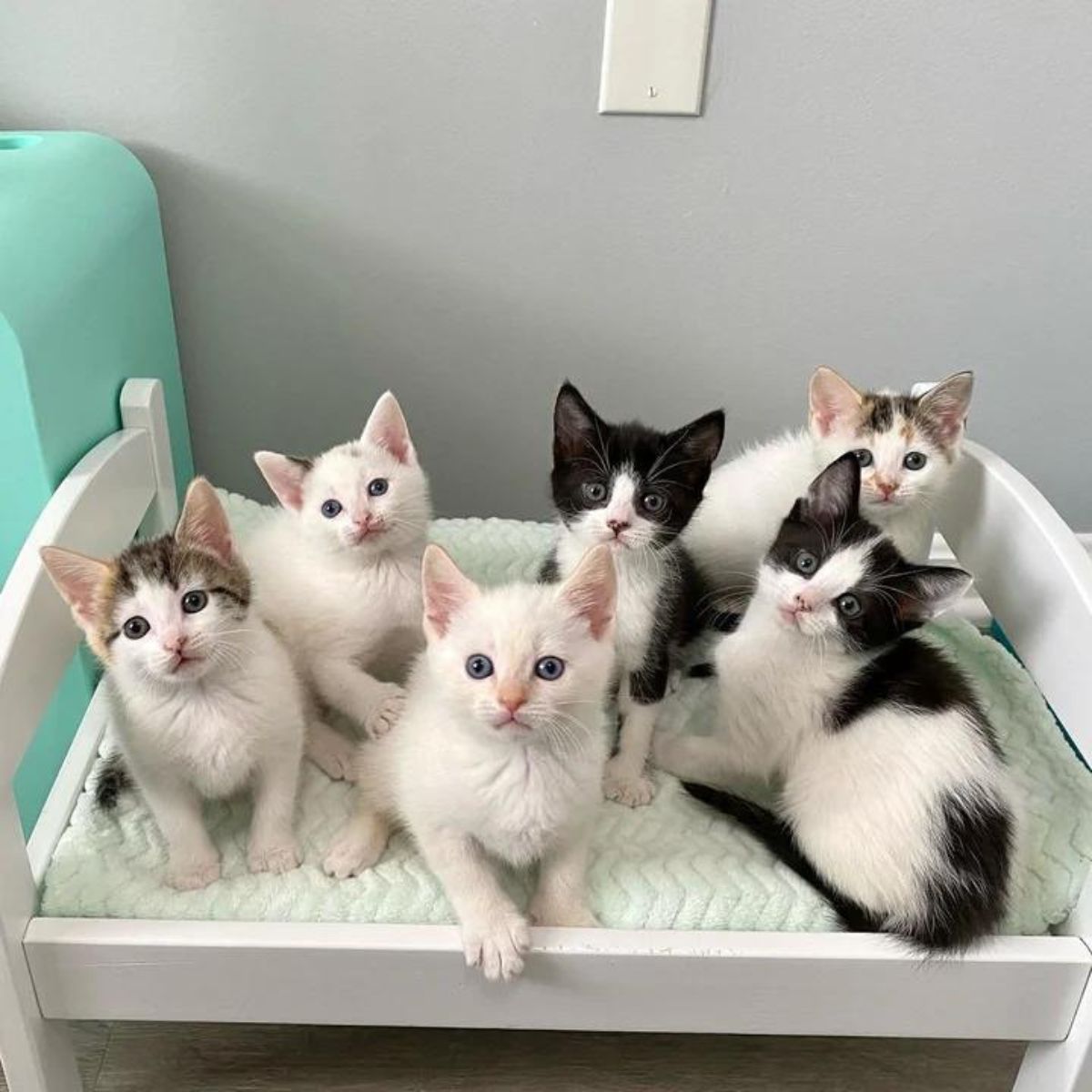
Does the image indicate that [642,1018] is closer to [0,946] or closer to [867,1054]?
[867,1054]

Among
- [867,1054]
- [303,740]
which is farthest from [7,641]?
[867,1054]

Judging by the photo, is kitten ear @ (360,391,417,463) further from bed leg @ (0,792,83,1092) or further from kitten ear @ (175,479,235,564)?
bed leg @ (0,792,83,1092)

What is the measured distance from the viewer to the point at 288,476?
1.18 meters

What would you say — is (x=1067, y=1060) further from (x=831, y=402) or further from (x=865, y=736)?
(x=831, y=402)

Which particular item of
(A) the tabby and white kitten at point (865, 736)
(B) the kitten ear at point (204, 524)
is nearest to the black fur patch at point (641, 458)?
(A) the tabby and white kitten at point (865, 736)

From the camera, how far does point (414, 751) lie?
104 cm

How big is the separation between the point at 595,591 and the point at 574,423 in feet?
0.81

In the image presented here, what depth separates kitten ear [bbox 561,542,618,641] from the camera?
3.06ft

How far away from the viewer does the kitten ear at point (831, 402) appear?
1.25 meters

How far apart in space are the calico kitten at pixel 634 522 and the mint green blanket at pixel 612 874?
8cm

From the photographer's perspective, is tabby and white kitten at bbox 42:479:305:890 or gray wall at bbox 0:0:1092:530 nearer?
tabby and white kitten at bbox 42:479:305:890

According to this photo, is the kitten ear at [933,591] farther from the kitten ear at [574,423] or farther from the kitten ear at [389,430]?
the kitten ear at [389,430]

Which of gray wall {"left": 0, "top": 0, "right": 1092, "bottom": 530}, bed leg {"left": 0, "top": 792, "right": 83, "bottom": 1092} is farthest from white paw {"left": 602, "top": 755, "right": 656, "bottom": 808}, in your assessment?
gray wall {"left": 0, "top": 0, "right": 1092, "bottom": 530}

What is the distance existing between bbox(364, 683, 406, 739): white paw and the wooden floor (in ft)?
1.27
